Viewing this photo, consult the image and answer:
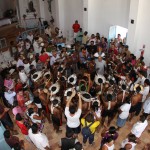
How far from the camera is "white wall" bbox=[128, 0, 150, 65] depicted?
779 cm

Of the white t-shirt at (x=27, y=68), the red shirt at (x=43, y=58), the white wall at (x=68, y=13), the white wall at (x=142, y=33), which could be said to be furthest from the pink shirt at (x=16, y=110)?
the white wall at (x=68, y=13)

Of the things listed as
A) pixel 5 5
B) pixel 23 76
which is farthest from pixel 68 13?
pixel 23 76

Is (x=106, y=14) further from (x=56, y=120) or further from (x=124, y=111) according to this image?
(x=56, y=120)

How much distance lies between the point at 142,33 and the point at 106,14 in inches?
85.7

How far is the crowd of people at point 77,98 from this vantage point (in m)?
4.76

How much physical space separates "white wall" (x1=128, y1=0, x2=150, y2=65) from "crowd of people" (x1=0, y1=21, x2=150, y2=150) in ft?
1.94

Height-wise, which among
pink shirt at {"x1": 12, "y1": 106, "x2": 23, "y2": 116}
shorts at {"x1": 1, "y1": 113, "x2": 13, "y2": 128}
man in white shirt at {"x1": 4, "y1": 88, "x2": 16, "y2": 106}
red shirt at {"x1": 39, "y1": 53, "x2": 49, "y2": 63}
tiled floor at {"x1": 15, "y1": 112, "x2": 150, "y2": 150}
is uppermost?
red shirt at {"x1": 39, "y1": 53, "x2": 49, "y2": 63}

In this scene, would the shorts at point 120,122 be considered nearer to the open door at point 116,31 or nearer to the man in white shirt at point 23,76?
the man in white shirt at point 23,76

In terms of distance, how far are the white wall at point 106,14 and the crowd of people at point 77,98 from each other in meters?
1.29

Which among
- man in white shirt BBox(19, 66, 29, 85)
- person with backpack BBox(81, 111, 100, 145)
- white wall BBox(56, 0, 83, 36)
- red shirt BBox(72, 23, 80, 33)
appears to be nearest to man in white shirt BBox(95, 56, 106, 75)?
man in white shirt BBox(19, 66, 29, 85)

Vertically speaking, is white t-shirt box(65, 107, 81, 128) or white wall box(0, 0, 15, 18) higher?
Answer: white wall box(0, 0, 15, 18)

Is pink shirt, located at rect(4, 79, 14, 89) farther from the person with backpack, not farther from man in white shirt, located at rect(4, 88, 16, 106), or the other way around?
the person with backpack

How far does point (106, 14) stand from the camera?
31.8ft

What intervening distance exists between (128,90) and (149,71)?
5.88ft
